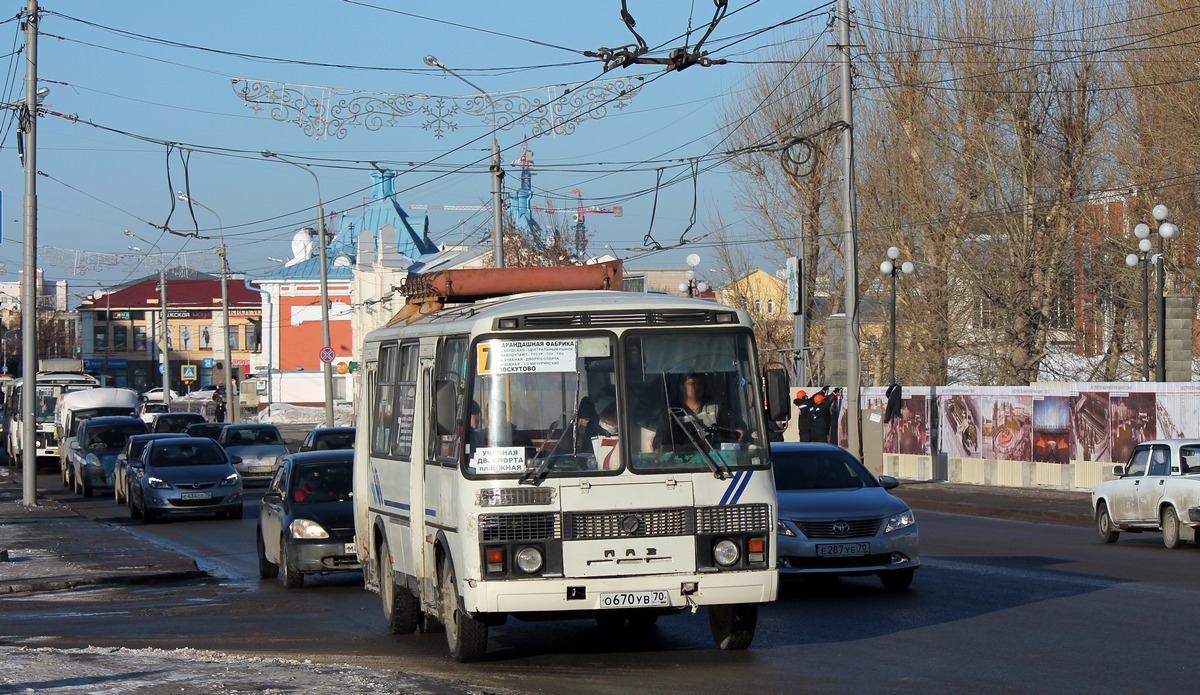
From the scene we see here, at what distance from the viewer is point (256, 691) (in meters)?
8.77

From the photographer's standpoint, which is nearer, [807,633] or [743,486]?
[743,486]

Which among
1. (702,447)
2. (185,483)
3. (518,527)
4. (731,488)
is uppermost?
(702,447)

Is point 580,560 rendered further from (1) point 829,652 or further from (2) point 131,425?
(2) point 131,425

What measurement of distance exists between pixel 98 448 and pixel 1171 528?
27341 millimetres

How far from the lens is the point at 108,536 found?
77.8 feet

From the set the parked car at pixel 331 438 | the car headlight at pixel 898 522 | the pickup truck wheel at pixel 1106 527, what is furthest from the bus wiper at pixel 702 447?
the parked car at pixel 331 438

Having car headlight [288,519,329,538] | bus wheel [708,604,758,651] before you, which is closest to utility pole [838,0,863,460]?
car headlight [288,519,329,538]

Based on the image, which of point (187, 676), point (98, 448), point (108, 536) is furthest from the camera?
point (98, 448)

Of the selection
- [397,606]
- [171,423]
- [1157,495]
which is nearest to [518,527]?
[397,606]

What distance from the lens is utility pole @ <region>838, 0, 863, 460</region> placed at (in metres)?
31.2

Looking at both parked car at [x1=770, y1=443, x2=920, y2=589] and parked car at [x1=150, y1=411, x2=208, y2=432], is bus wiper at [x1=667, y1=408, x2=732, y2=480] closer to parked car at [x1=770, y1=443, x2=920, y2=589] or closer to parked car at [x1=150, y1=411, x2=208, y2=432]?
parked car at [x1=770, y1=443, x2=920, y2=589]

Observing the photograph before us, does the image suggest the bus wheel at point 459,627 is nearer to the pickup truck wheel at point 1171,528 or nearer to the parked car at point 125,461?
the pickup truck wheel at point 1171,528

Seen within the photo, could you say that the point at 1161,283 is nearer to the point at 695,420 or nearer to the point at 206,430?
the point at 695,420

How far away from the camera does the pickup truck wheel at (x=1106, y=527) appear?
20047 mm
